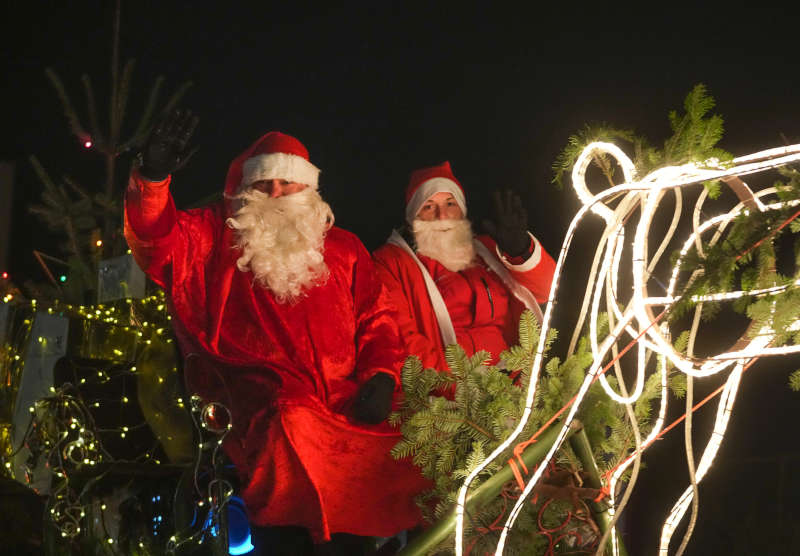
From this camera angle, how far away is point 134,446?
374 centimetres

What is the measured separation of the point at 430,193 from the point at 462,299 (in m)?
0.52

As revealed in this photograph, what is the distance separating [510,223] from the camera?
3764mm

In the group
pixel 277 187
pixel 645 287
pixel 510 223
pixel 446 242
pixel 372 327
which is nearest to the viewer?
pixel 645 287

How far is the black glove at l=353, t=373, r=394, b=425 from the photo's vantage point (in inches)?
127

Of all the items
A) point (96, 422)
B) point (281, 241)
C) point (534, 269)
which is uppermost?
point (281, 241)

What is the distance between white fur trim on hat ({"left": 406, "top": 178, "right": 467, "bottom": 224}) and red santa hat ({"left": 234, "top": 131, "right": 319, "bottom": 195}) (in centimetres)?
55

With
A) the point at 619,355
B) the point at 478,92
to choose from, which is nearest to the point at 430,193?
the point at 478,92

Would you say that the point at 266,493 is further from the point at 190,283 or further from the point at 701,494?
the point at 701,494

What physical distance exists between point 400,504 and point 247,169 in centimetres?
152

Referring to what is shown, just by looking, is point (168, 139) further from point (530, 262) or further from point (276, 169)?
point (530, 262)

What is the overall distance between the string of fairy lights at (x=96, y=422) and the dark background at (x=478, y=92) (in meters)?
1.34

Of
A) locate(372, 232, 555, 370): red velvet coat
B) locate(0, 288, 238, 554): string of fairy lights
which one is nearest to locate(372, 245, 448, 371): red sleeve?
locate(372, 232, 555, 370): red velvet coat

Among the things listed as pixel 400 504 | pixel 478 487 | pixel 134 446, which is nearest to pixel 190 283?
pixel 134 446

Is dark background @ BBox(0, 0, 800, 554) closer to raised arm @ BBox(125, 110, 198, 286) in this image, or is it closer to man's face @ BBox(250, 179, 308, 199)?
man's face @ BBox(250, 179, 308, 199)
